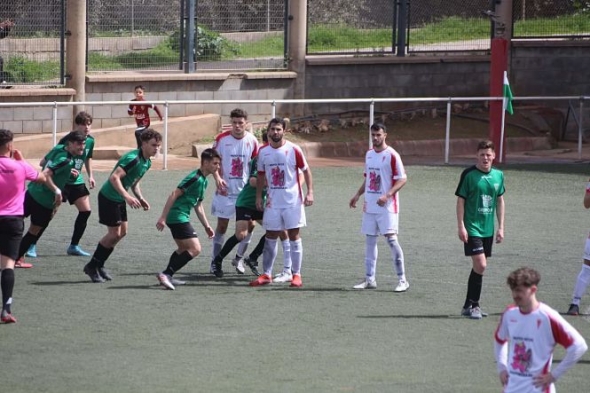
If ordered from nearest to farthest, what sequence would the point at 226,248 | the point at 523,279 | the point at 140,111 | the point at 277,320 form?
the point at 523,279
the point at 277,320
the point at 226,248
the point at 140,111

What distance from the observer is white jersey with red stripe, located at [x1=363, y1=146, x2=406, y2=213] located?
12.2 meters

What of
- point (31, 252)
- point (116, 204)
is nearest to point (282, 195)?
point (116, 204)

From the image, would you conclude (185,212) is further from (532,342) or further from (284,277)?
(532,342)

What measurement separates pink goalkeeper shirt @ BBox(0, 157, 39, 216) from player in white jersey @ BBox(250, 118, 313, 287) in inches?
114

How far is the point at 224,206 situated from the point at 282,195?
1.06 metres

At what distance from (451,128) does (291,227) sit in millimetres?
17014

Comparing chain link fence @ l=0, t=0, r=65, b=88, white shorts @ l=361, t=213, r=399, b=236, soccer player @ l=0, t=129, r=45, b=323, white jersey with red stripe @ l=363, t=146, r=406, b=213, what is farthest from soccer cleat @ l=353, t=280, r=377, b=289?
chain link fence @ l=0, t=0, r=65, b=88

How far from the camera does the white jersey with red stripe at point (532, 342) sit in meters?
6.66

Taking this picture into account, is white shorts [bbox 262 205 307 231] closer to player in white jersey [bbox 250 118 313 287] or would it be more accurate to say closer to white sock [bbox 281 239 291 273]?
player in white jersey [bbox 250 118 313 287]

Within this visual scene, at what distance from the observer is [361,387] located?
8.46m

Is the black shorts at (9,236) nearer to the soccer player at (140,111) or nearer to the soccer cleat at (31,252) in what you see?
the soccer cleat at (31,252)

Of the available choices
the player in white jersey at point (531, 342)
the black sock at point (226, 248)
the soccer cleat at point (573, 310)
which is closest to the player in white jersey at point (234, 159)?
the black sock at point (226, 248)

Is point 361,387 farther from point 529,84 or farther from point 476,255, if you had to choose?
point 529,84

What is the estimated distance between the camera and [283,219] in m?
12.3
